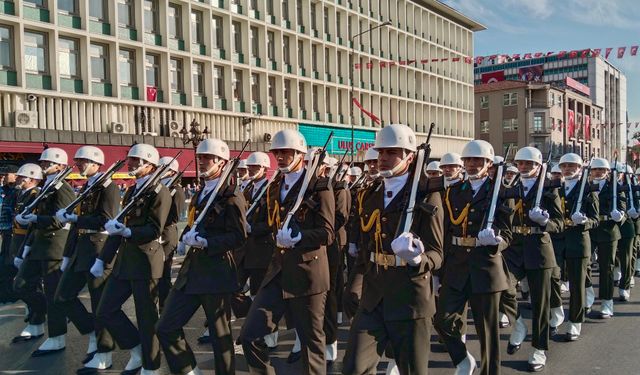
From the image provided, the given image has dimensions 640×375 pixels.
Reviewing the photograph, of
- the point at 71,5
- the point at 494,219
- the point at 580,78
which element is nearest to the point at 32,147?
the point at 71,5

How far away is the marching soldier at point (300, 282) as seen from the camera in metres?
5.12

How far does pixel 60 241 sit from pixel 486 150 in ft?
16.5

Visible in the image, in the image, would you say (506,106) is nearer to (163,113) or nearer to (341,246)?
(163,113)

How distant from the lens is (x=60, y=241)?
24.6 ft

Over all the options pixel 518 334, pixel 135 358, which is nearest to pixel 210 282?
pixel 135 358

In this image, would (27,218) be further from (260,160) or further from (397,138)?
(397,138)

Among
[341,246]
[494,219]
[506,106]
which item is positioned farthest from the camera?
[506,106]

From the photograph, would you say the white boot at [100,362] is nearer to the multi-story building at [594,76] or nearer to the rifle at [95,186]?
the rifle at [95,186]

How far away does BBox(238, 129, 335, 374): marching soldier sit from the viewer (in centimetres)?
512

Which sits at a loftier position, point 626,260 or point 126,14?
point 126,14

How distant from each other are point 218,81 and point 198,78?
148 centimetres

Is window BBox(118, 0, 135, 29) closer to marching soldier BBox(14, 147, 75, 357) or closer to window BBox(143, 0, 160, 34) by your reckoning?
window BBox(143, 0, 160, 34)

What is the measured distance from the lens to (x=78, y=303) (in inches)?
279

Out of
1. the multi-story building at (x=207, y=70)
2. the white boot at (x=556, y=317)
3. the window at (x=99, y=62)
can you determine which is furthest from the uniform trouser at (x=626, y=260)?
the window at (x=99, y=62)
